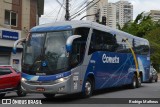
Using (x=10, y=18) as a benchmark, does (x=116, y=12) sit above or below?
above

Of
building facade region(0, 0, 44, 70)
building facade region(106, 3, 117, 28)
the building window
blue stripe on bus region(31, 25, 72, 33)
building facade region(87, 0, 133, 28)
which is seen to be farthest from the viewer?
building facade region(106, 3, 117, 28)

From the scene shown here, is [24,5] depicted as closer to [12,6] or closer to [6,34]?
[12,6]

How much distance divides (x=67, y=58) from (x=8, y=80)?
4.60m

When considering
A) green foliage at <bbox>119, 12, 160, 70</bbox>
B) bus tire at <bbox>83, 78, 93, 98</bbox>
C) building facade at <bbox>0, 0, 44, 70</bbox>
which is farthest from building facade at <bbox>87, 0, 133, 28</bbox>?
bus tire at <bbox>83, 78, 93, 98</bbox>

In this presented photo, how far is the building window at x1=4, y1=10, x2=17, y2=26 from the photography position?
1340 inches

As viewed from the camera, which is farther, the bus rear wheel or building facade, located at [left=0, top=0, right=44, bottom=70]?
building facade, located at [left=0, top=0, right=44, bottom=70]

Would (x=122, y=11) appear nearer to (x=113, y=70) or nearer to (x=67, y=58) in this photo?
(x=113, y=70)

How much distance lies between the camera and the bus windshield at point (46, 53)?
574 inches

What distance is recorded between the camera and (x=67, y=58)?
1459cm

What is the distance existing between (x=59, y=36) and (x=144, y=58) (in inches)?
451

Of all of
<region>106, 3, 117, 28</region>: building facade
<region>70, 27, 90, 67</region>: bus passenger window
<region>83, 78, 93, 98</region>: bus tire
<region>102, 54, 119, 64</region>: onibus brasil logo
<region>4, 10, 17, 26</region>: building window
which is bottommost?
<region>83, 78, 93, 98</region>: bus tire

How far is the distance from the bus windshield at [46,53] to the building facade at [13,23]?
17046 millimetres

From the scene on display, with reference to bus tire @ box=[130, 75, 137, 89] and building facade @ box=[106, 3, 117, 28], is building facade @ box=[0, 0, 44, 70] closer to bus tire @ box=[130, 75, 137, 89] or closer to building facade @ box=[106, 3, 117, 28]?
bus tire @ box=[130, 75, 137, 89]

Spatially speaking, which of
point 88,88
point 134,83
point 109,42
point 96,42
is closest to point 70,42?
point 88,88
